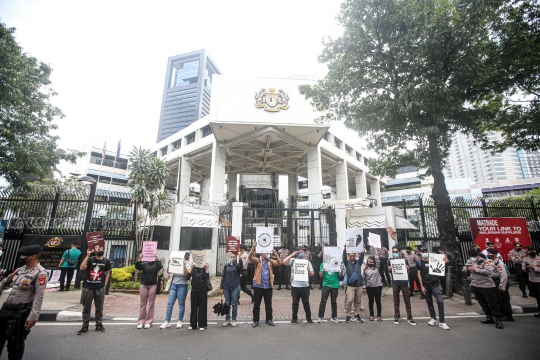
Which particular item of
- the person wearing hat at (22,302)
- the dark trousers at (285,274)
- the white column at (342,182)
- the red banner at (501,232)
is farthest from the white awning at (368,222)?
Result: the person wearing hat at (22,302)

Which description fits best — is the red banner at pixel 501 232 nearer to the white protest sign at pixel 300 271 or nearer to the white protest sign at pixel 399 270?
the white protest sign at pixel 399 270

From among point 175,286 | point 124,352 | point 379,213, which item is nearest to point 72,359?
point 124,352

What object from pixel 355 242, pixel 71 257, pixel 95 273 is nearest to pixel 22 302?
pixel 95 273

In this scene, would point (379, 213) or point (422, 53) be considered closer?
Result: point (422, 53)

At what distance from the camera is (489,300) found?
6.62 metres

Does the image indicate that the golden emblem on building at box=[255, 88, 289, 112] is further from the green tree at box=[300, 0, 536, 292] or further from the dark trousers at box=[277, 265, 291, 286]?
the dark trousers at box=[277, 265, 291, 286]

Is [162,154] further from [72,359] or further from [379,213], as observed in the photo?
[72,359]

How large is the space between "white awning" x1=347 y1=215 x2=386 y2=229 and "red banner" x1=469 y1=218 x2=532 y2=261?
13.4ft

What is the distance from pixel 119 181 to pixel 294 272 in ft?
171

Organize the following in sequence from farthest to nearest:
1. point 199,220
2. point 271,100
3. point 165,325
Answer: point 271,100, point 199,220, point 165,325

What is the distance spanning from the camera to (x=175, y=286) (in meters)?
6.56

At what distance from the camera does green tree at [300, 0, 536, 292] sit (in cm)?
993

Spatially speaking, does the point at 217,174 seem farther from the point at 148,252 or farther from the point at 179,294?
the point at 179,294

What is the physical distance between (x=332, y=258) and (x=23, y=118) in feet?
61.8
